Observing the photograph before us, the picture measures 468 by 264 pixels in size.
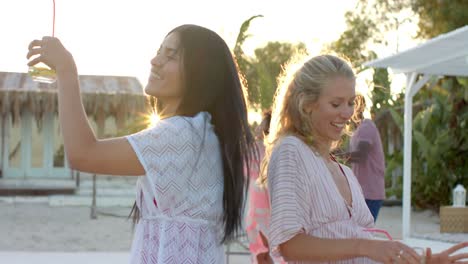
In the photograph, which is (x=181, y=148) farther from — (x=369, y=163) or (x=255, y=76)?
(x=255, y=76)

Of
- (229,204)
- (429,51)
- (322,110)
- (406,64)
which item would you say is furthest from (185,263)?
(406,64)

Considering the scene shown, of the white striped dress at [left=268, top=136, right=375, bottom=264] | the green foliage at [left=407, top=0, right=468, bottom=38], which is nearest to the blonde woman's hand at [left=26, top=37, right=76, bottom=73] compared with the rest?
the white striped dress at [left=268, top=136, right=375, bottom=264]

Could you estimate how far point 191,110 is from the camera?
2164 mm

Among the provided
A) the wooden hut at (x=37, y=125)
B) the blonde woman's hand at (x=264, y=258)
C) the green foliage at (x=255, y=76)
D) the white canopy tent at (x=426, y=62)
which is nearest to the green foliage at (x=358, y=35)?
the wooden hut at (x=37, y=125)

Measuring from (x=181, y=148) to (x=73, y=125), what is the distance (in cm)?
28

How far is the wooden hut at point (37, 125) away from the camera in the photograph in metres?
22.8

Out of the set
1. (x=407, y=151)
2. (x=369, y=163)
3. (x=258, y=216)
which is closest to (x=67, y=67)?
(x=258, y=216)

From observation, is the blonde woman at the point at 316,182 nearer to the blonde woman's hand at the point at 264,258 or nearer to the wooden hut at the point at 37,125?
the blonde woman's hand at the point at 264,258

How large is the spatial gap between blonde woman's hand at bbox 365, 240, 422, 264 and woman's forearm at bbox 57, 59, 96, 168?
2.19ft

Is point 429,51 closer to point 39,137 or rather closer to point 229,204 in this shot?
point 229,204

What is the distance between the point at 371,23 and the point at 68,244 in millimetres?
21066

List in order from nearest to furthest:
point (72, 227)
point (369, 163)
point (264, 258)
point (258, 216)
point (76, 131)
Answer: point (76, 131) → point (264, 258) → point (258, 216) → point (369, 163) → point (72, 227)

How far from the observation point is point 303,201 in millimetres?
2111

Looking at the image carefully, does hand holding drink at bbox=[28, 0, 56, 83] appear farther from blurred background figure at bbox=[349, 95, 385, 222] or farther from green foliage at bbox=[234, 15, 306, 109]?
blurred background figure at bbox=[349, 95, 385, 222]
